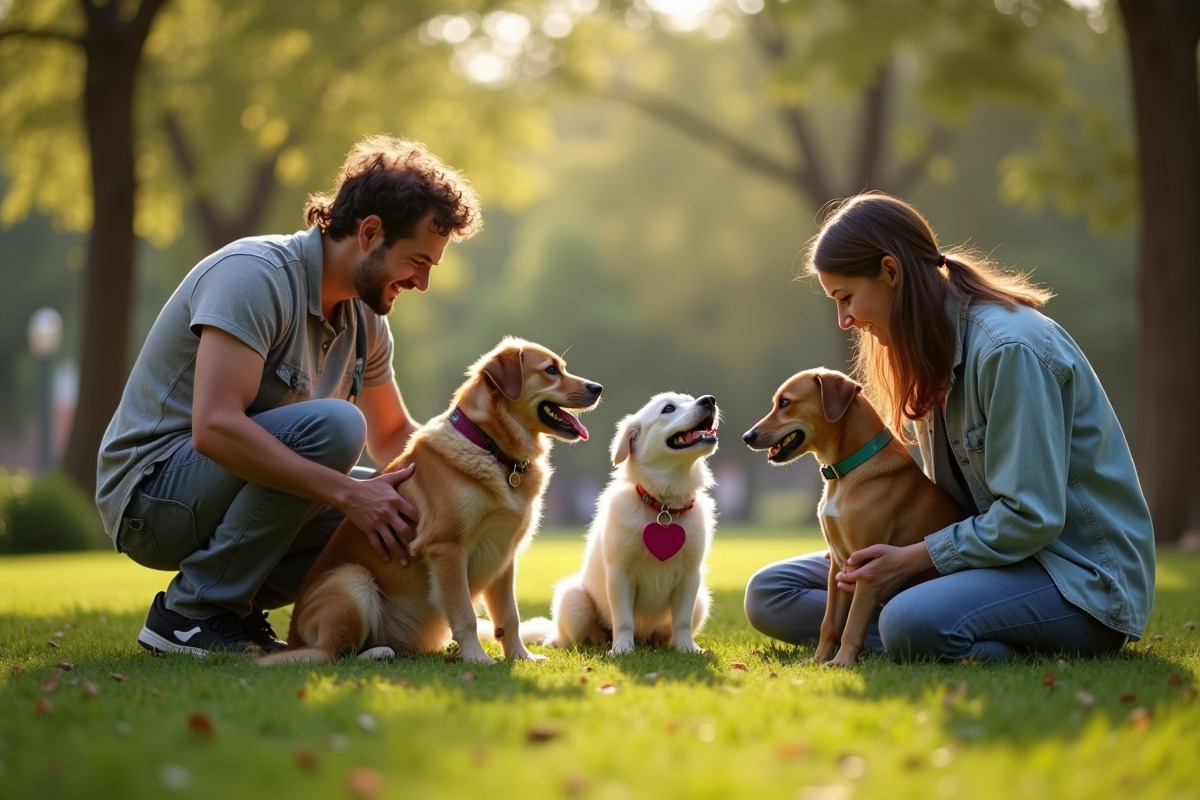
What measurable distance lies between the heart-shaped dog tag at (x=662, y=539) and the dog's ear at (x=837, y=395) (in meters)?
0.92

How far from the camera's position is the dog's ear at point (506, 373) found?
4.86 metres

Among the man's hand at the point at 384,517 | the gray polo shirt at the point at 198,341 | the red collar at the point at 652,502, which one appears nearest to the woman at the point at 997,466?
the red collar at the point at 652,502

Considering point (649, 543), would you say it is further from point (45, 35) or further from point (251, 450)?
point (45, 35)

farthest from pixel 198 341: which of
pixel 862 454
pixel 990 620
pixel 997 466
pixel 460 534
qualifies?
pixel 990 620

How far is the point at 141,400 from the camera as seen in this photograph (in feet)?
16.0

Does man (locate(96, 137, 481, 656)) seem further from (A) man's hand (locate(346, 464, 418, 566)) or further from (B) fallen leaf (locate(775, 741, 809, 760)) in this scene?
(B) fallen leaf (locate(775, 741, 809, 760))

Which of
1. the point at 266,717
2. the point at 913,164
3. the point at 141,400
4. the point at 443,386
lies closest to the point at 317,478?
the point at 141,400

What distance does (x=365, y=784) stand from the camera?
242 cm

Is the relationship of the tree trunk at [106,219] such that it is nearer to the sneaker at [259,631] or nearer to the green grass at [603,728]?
the sneaker at [259,631]

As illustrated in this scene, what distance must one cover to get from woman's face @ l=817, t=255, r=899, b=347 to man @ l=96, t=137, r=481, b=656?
5.42 feet

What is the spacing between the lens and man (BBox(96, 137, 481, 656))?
4527 millimetres

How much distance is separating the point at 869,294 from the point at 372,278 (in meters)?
2.10

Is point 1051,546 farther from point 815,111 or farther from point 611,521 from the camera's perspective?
point 815,111

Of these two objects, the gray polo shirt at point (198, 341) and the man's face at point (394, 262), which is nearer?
the gray polo shirt at point (198, 341)
